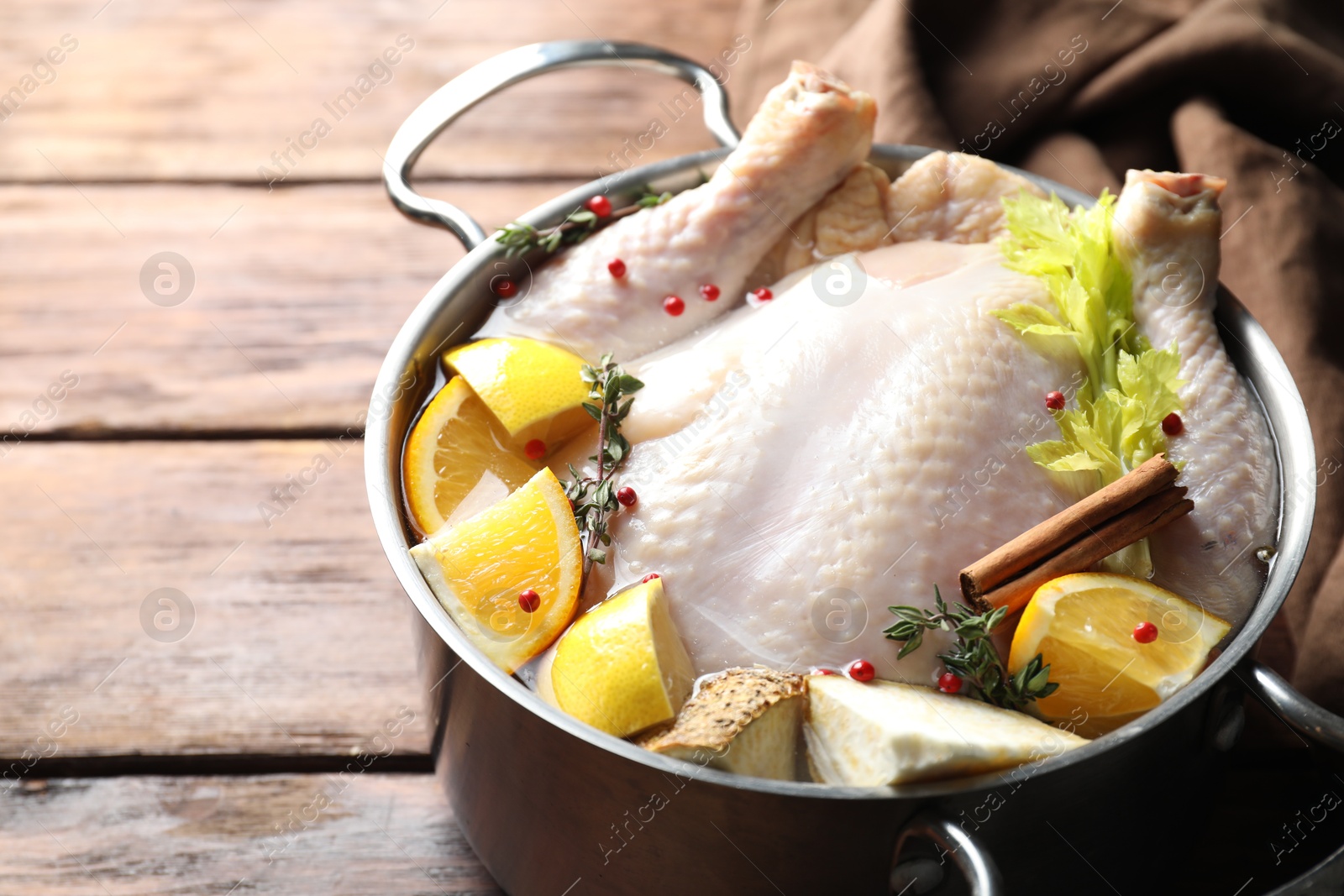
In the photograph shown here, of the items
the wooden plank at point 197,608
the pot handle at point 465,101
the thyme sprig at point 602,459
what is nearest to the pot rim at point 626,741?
the pot handle at point 465,101

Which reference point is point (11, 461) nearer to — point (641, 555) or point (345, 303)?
point (345, 303)

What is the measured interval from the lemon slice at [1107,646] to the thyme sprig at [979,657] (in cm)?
3

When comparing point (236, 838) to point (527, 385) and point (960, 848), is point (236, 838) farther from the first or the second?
point (960, 848)

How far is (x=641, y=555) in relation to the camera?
4.51ft

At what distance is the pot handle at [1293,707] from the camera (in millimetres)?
1132

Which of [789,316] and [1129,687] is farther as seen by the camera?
[789,316]

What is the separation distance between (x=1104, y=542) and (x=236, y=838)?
1174 millimetres

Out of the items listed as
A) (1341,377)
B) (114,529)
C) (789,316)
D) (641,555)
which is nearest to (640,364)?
(789,316)

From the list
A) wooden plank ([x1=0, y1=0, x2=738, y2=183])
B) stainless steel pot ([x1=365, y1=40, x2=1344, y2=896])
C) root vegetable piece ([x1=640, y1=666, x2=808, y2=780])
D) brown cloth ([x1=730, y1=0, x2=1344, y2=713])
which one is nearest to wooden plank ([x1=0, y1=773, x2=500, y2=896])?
stainless steel pot ([x1=365, y1=40, x2=1344, y2=896])

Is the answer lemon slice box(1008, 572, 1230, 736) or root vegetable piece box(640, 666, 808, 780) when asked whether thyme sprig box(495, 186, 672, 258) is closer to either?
root vegetable piece box(640, 666, 808, 780)

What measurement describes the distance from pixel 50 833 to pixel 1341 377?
1.99 meters

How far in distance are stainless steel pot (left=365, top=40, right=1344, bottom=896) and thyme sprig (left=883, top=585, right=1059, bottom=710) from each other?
0.14m

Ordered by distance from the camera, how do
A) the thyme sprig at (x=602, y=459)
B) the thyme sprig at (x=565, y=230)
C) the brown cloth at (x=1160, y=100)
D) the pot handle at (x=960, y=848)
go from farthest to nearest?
the brown cloth at (x=1160, y=100) < the thyme sprig at (x=565, y=230) < the thyme sprig at (x=602, y=459) < the pot handle at (x=960, y=848)

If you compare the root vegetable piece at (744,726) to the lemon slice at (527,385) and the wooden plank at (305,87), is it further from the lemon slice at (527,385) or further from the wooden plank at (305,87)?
the wooden plank at (305,87)
